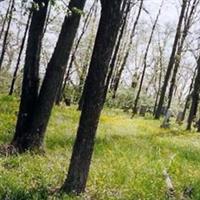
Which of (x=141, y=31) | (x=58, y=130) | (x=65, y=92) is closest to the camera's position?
(x=58, y=130)

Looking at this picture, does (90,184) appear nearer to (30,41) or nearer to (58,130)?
(30,41)

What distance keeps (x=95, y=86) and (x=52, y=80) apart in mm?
4669

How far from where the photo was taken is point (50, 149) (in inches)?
587

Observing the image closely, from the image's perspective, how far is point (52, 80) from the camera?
565 inches

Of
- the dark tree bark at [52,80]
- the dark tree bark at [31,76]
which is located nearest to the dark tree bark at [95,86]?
the dark tree bark at [52,80]

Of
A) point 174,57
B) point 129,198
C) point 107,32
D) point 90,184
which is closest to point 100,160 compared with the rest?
point 90,184

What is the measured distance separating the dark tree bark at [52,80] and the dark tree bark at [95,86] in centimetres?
436

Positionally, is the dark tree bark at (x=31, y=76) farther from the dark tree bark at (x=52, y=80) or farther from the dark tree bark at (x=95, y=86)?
the dark tree bark at (x=95, y=86)

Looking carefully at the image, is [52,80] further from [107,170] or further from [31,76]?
[107,170]

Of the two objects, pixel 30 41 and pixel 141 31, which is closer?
pixel 30 41

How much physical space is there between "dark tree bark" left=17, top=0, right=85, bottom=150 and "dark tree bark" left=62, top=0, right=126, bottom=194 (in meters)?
4.36

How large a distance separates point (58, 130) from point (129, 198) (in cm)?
972

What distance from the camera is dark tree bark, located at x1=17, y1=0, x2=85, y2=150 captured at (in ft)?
46.9

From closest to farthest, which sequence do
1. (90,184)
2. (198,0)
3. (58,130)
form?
(90,184), (58,130), (198,0)
